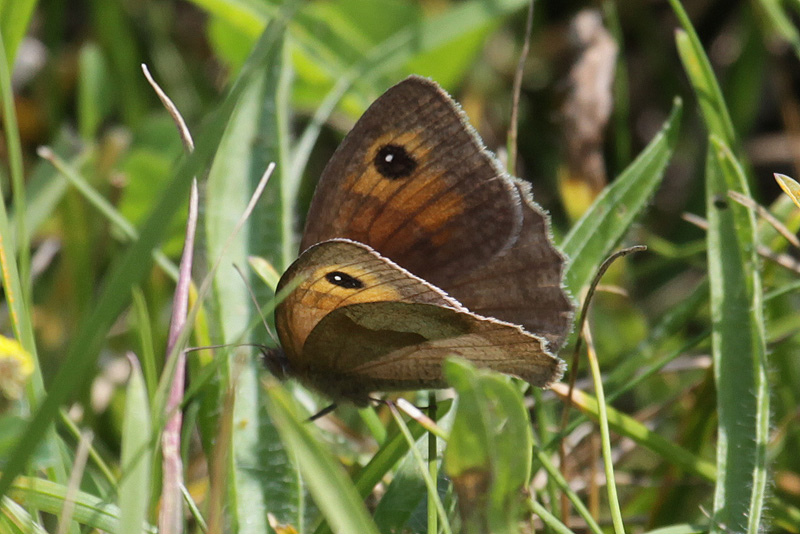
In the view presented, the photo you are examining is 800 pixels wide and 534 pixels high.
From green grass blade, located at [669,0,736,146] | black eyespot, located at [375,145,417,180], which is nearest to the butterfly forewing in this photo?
black eyespot, located at [375,145,417,180]

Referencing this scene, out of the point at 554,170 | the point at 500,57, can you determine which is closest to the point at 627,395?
the point at 554,170

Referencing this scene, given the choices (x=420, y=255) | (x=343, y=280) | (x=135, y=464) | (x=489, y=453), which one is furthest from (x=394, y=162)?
(x=135, y=464)

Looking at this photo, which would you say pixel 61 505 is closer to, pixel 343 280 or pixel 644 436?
pixel 343 280

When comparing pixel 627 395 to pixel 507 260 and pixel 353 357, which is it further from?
pixel 353 357

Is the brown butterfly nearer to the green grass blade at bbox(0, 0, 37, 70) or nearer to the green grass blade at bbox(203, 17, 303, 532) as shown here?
the green grass blade at bbox(203, 17, 303, 532)

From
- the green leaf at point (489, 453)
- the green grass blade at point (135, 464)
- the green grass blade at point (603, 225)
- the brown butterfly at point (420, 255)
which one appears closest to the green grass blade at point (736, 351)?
the green grass blade at point (603, 225)
